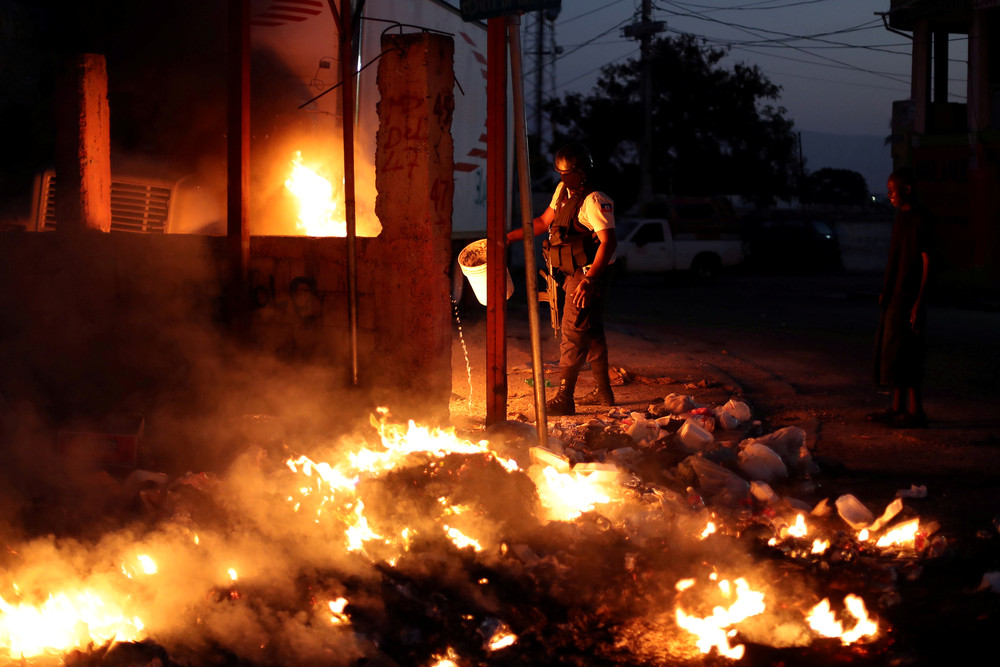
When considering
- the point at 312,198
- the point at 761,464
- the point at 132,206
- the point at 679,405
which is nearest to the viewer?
the point at 761,464

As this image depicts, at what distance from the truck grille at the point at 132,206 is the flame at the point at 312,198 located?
1407 mm

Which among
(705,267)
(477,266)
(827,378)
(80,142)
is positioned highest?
(80,142)

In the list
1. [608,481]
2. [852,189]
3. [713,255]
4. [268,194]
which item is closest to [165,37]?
[268,194]

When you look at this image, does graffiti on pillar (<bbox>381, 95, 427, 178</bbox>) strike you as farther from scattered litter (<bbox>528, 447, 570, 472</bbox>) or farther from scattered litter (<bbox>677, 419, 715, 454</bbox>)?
scattered litter (<bbox>677, 419, 715, 454</bbox>)

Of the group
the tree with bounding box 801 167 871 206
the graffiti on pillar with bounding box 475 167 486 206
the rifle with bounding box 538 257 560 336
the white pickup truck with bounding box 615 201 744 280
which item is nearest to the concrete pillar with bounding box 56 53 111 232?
the rifle with bounding box 538 257 560 336

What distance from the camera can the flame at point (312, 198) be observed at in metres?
9.97

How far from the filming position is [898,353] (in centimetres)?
615

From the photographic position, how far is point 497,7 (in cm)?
425

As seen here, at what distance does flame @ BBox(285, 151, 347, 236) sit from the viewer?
997cm

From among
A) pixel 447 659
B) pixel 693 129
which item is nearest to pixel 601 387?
pixel 447 659

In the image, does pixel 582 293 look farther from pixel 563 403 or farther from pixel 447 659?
pixel 447 659

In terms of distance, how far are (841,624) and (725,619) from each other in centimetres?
44

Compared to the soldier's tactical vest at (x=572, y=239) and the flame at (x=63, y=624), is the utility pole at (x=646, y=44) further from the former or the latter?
the flame at (x=63, y=624)

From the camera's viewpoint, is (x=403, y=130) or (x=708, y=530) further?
(x=403, y=130)
